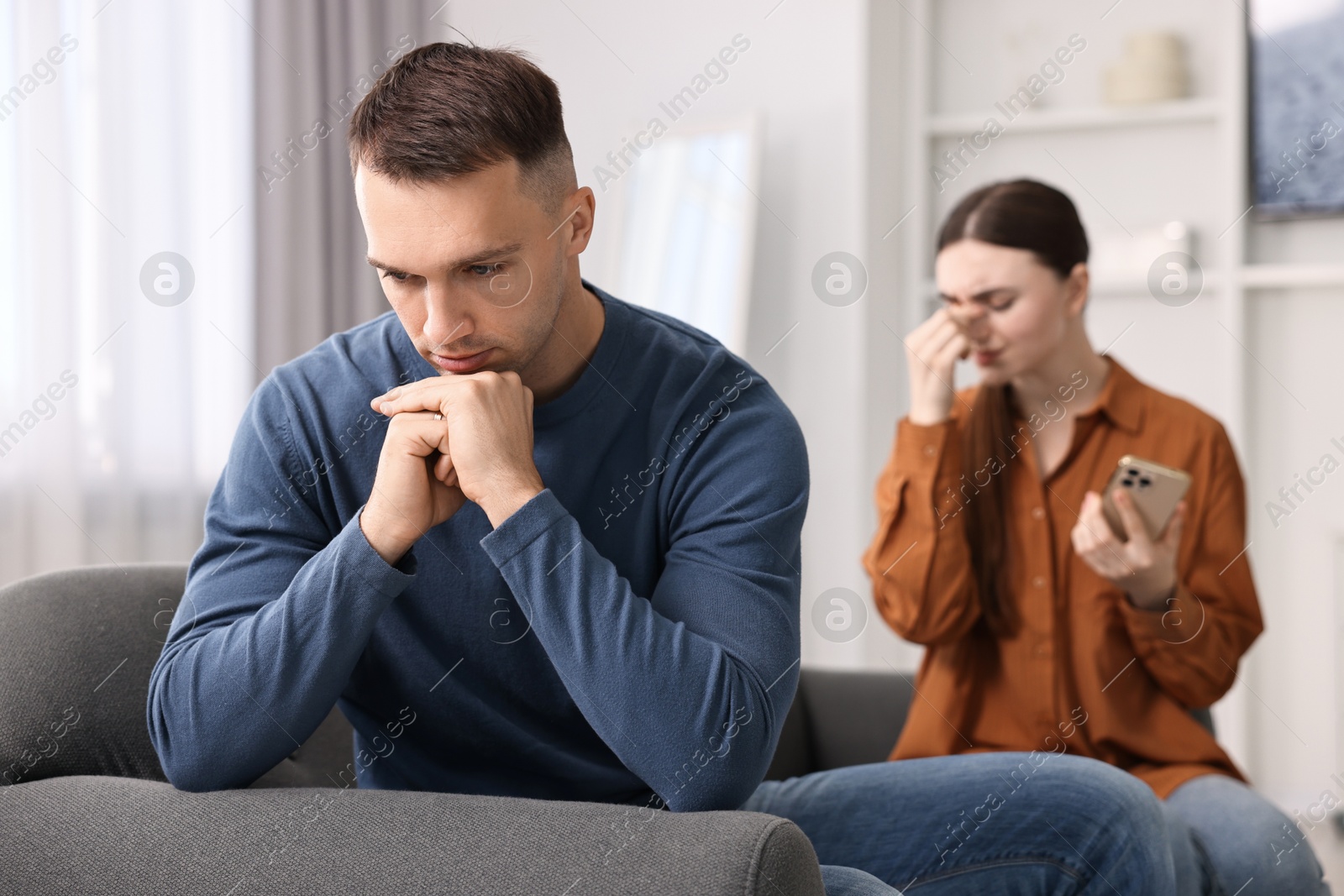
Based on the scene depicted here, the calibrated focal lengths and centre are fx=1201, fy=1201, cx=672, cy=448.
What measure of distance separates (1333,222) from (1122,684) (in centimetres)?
191

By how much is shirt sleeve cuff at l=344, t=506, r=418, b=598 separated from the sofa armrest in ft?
0.56

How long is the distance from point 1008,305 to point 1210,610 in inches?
19.8

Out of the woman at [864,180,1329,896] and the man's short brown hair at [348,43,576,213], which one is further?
the woman at [864,180,1329,896]

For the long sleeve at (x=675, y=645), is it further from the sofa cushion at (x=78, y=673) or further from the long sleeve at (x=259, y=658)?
the sofa cushion at (x=78, y=673)

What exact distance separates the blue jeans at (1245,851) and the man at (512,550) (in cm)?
35

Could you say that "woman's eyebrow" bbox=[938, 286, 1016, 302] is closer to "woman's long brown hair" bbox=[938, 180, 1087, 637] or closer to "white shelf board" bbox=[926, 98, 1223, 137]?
"woman's long brown hair" bbox=[938, 180, 1087, 637]

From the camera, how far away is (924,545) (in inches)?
65.4

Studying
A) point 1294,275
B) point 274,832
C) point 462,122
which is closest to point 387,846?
point 274,832

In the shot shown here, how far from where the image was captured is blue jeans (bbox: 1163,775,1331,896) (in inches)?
53.0

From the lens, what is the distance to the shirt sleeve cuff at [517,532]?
3.22 ft

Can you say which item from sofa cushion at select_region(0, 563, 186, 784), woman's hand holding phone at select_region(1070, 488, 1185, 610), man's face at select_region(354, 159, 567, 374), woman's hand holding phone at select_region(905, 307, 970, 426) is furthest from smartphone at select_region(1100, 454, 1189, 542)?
sofa cushion at select_region(0, 563, 186, 784)

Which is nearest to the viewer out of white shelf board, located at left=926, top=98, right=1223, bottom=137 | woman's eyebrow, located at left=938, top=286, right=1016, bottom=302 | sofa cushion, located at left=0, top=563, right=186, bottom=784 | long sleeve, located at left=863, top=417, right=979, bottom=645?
sofa cushion, located at left=0, top=563, right=186, bottom=784

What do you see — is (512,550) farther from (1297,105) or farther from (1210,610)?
(1297,105)

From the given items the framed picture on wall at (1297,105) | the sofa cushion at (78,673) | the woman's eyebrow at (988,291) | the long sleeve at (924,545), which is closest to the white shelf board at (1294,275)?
the framed picture on wall at (1297,105)
